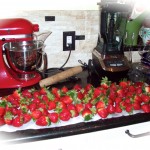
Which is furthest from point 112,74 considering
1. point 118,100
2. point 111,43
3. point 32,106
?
point 32,106

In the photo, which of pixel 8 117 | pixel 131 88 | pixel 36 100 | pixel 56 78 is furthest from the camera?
pixel 56 78

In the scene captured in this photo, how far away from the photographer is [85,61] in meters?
1.38

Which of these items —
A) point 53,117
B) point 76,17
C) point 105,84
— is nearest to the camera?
point 53,117

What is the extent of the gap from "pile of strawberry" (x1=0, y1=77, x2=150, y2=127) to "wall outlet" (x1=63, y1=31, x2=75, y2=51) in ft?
1.29

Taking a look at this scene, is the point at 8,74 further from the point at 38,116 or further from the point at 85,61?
the point at 85,61

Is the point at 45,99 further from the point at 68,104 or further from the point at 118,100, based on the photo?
the point at 118,100

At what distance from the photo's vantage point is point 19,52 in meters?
1.00

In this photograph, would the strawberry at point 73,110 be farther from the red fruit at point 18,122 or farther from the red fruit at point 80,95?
the red fruit at point 18,122

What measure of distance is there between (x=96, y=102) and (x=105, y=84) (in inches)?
6.6

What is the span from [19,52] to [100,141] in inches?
19.7

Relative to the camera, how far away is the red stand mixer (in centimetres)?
98

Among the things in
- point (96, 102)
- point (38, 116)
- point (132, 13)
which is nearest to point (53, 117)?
point (38, 116)

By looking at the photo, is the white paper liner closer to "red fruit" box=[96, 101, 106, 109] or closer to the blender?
"red fruit" box=[96, 101, 106, 109]

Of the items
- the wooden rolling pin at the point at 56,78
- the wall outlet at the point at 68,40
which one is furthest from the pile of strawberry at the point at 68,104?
the wall outlet at the point at 68,40
